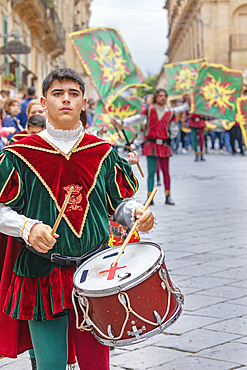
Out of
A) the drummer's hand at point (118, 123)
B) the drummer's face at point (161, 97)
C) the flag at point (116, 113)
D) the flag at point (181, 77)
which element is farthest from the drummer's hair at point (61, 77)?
the flag at point (181, 77)

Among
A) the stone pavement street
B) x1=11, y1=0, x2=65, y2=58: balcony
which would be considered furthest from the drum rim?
x1=11, y1=0, x2=65, y2=58: balcony

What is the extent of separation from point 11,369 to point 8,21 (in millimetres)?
18748

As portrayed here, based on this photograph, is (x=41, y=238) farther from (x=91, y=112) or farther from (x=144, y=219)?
(x=91, y=112)

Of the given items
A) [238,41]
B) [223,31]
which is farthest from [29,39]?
[238,41]

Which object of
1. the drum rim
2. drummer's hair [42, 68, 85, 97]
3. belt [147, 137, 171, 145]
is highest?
drummer's hair [42, 68, 85, 97]

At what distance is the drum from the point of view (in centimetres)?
202

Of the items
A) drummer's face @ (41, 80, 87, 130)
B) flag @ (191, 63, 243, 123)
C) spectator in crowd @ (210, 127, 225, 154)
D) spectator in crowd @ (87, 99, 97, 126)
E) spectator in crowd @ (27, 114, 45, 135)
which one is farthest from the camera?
spectator in crowd @ (210, 127, 225, 154)

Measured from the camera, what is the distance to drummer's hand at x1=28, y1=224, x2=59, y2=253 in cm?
209

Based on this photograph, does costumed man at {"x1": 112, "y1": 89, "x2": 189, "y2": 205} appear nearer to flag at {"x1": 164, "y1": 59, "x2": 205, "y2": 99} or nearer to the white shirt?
the white shirt

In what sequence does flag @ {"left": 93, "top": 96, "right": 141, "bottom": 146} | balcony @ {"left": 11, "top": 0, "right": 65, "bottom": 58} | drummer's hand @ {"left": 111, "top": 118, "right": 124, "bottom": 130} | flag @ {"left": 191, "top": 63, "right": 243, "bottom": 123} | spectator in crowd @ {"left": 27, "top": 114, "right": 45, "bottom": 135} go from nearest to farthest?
spectator in crowd @ {"left": 27, "top": 114, "right": 45, "bottom": 135}
drummer's hand @ {"left": 111, "top": 118, "right": 124, "bottom": 130}
flag @ {"left": 93, "top": 96, "right": 141, "bottom": 146}
flag @ {"left": 191, "top": 63, "right": 243, "bottom": 123}
balcony @ {"left": 11, "top": 0, "right": 65, "bottom": 58}

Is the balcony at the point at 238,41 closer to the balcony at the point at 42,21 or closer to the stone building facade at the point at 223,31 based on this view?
the stone building facade at the point at 223,31

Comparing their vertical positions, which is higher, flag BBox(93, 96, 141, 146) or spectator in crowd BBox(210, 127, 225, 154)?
flag BBox(93, 96, 141, 146)

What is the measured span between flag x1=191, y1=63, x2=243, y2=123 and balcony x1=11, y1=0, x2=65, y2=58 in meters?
9.25

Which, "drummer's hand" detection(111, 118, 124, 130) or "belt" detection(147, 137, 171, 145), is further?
"belt" detection(147, 137, 171, 145)
